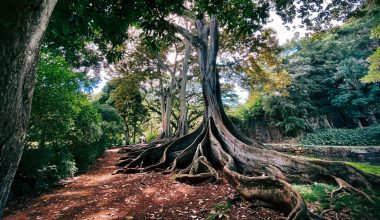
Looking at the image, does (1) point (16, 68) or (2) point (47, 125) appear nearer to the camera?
(1) point (16, 68)

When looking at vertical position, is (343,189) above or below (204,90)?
below

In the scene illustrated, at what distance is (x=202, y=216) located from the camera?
426 centimetres

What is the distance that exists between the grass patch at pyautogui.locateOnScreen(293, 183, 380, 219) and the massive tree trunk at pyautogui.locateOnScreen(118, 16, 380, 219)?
408mm

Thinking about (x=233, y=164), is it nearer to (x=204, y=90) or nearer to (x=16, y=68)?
(x=204, y=90)

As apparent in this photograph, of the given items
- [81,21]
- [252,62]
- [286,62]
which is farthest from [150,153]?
[286,62]

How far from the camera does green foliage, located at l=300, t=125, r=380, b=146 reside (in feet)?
70.0

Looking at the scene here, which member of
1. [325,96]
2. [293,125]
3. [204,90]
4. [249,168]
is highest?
[325,96]

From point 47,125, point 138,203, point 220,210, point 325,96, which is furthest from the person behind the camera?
point 325,96

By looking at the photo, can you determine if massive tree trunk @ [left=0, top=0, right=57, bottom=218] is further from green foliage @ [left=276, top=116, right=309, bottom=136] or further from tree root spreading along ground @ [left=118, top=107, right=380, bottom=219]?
green foliage @ [left=276, top=116, right=309, bottom=136]

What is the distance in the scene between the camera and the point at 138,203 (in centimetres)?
528

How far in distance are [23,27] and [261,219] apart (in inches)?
166

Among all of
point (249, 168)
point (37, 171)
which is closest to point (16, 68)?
point (249, 168)

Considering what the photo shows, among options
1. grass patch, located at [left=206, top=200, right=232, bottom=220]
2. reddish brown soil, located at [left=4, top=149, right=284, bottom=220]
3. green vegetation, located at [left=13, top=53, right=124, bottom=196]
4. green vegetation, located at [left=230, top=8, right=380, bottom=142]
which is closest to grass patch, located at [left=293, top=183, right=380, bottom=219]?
reddish brown soil, located at [left=4, top=149, right=284, bottom=220]

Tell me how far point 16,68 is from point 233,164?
614 cm
